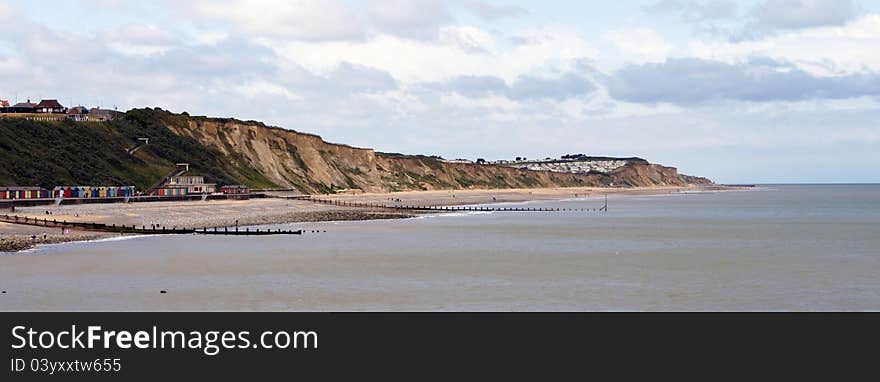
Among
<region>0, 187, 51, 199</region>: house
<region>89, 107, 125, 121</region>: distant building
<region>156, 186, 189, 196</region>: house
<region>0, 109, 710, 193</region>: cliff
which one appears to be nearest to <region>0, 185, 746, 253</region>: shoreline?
<region>156, 186, 189, 196</region>: house

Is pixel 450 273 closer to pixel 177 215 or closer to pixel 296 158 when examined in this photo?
pixel 177 215

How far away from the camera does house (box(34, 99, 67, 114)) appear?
150 m

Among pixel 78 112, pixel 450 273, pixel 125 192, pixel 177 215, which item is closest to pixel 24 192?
pixel 125 192

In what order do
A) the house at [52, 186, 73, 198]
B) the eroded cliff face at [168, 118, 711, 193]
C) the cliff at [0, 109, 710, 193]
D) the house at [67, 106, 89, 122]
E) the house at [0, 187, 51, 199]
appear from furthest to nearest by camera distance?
1. the house at [67, 106, 89, 122]
2. the eroded cliff face at [168, 118, 711, 193]
3. the cliff at [0, 109, 710, 193]
4. the house at [52, 186, 73, 198]
5. the house at [0, 187, 51, 199]

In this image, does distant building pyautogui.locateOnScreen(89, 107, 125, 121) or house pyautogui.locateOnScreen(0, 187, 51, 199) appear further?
distant building pyautogui.locateOnScreen(89, 107, 125, 121)

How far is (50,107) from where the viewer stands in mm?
A: 152625

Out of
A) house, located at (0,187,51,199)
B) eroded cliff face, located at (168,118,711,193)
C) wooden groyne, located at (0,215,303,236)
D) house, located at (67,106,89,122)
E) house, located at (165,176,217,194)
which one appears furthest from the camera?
house, located at (67,106,89,122)

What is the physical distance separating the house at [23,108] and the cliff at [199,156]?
2641cm

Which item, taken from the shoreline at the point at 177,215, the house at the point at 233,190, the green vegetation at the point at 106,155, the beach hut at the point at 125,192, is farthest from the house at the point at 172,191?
the house at the point at 233,190

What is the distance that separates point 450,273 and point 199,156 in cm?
8946

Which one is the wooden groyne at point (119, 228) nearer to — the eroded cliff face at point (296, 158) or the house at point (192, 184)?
the house at point (192, 184)
